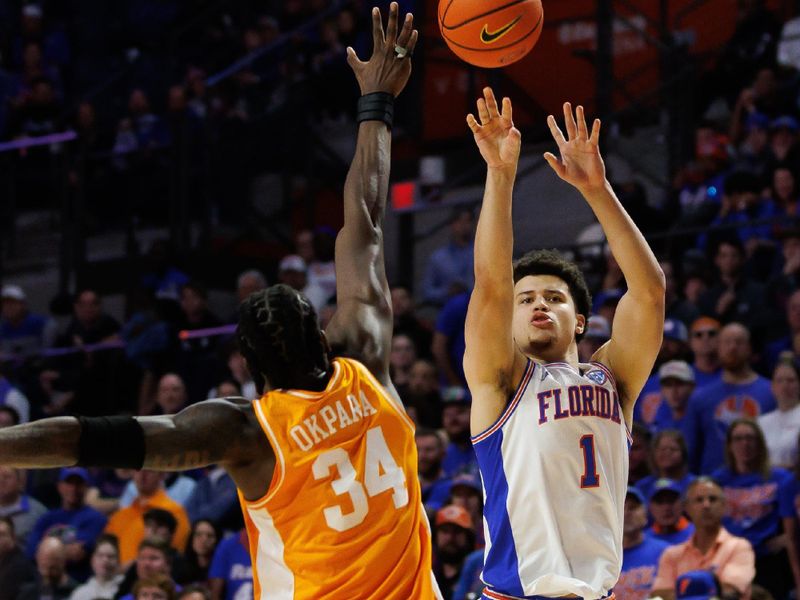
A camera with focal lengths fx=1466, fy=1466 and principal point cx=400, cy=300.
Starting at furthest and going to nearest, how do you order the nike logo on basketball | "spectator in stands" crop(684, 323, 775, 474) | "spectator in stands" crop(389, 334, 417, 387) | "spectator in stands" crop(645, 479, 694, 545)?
"spectator in stands" crop(389, 334, 417, 387) < "spectator in stands" crop(684, 323, 775, 474) < "spectator in stands" crop(645, 479, 694, 545) < the nike logo on basketball

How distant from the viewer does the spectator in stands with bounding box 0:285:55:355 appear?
1441 centimetres

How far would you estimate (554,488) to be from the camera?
15.9 feet

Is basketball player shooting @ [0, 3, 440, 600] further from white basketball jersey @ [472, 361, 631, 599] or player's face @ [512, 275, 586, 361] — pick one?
player's face @ [512, 275, 586, 361]

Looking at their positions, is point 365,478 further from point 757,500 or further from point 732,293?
point 732,293

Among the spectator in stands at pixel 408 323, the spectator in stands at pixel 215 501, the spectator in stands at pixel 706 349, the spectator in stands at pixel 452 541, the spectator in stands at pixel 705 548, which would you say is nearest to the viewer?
the spectator in stands at pixel 705 548

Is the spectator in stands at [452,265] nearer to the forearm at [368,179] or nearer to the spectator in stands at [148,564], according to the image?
the spectator in stands at [148,564]

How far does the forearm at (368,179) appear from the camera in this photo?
5363mm

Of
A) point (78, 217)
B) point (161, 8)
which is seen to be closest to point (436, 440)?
point (78, 217)

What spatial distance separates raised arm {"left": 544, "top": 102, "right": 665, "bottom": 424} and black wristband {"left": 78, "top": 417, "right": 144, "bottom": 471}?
70.1 inches

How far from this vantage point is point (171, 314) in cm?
1368

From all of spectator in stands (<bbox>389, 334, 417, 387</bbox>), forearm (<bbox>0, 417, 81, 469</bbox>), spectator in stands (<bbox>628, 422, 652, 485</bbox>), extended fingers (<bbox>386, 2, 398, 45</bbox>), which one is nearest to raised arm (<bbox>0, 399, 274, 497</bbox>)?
forearm (<bbox>0, 417, 81, 469</bbox>)

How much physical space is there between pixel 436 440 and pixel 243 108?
6660 mm

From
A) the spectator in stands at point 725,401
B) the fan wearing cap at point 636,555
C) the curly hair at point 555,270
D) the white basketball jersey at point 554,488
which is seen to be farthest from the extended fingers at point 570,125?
the spectator in stands at point 725,401

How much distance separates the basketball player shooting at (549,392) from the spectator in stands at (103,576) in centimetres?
598
